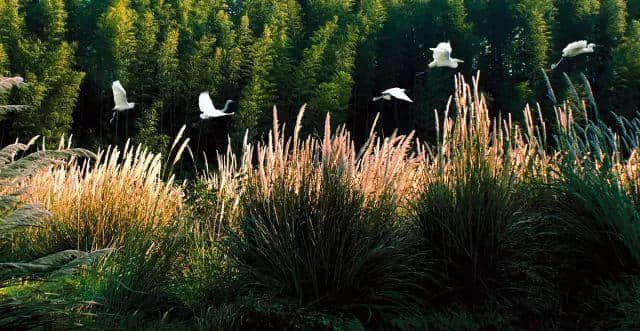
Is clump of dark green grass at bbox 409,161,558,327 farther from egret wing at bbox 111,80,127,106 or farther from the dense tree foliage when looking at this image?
the dense tree foliage

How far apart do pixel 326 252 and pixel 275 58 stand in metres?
30.9

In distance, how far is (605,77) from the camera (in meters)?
30.9

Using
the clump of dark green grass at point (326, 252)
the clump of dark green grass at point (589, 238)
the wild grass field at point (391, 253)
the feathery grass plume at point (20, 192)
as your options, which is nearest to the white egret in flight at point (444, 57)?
the wild grass field at point (391, 253)

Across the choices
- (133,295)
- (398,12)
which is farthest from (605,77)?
(133,295)

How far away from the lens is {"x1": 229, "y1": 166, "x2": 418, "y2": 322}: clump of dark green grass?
10.00 ft

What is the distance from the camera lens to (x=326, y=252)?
3.07 m

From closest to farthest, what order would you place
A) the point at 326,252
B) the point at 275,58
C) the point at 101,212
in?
the point at 326,252
the point at 101,212
the point at 275,58

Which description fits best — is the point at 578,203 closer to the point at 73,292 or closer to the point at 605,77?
the point at 73,292

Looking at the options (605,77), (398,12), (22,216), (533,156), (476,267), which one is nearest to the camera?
(22,216)

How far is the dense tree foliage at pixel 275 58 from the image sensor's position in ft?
91.0

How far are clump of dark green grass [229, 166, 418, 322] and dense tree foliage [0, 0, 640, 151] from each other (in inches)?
918

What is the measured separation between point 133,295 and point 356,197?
127 cm

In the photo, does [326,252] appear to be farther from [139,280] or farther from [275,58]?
[275,58]

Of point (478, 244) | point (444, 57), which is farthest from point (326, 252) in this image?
point (444, 57)
